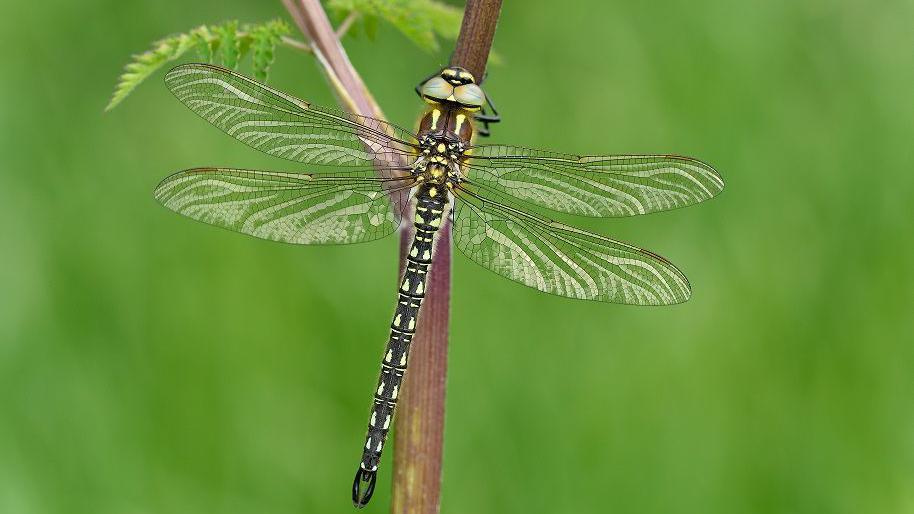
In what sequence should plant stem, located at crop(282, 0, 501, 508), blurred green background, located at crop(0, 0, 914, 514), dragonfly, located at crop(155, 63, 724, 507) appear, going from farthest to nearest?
blurred green background, located at crop(0, 0, 914, 514), dragonfly, located at crop(155, 63, 724, 507), plant stem, located at crop(282, 0, 501, 508)

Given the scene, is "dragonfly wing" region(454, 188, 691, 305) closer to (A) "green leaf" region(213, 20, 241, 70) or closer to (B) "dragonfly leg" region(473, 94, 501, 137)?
(B) "dragonfly leg" region(473, 94, 501, 137)

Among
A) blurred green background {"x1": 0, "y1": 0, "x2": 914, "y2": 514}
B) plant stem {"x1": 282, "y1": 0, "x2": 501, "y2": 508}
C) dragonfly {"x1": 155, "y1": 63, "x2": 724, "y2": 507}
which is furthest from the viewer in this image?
blurred green background {"x1": 0, "y1": 0, "x2": 914, "y2": 514}

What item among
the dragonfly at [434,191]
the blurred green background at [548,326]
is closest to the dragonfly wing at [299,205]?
the dragonfly at [434,191]

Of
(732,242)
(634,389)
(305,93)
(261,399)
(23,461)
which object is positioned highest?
(305,93)

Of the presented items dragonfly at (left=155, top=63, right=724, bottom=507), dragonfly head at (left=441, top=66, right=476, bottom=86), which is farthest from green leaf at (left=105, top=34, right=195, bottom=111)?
dragonfly head at (left=441, top=66, right=476, bottom=86)

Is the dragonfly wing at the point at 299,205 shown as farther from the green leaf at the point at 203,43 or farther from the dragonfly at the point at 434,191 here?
the green leaf at the point at 203,43

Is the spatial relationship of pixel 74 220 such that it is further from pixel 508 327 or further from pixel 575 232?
pixel 575 232

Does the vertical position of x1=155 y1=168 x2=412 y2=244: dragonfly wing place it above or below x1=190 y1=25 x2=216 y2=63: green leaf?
below

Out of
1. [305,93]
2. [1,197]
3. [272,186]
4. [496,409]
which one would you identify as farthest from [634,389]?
[1,197]
